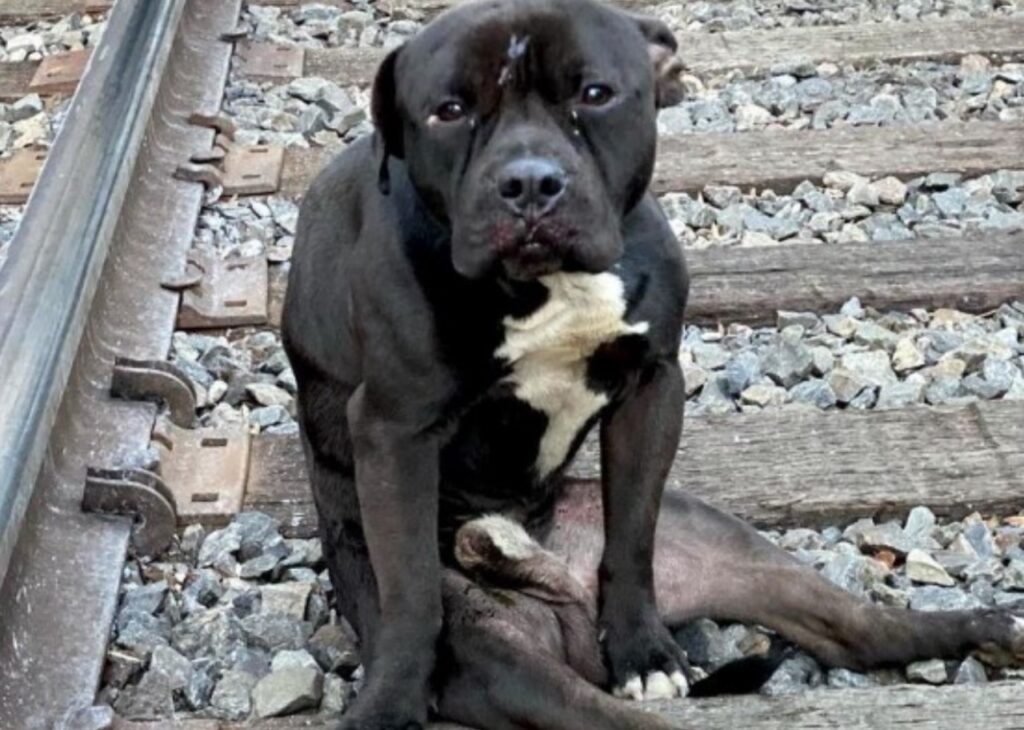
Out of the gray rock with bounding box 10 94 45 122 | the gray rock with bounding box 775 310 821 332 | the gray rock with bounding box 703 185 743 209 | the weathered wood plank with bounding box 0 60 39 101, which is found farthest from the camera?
the weathered wood plank with bounding box 0 60 39 101

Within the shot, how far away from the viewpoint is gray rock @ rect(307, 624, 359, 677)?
10.0 feet

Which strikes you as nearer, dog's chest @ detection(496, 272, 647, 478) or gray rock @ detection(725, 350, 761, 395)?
dog's chest @ detection(496, 272, 647, 478)

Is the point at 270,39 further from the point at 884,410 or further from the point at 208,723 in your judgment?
the point at 208,723

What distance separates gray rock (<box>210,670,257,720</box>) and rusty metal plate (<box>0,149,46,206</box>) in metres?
2.05

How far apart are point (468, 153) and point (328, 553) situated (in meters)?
0.70

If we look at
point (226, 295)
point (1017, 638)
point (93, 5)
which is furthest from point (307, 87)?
point (1017, 638)

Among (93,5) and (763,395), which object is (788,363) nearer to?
(763,395)

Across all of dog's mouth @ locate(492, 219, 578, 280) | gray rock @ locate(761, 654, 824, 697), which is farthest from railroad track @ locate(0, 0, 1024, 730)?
dog's mouth @ locate(492, 219, 578, 280)

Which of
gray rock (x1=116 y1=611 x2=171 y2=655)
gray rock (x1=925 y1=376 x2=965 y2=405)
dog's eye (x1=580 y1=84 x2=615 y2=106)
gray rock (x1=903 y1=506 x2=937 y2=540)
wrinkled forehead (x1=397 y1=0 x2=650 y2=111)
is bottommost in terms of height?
gray rock (x1=925 y1=376 x2=965 y2=405)

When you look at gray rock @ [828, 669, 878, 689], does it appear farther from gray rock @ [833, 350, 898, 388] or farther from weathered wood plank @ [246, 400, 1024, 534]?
gray rock @ [833, 350, 898, 388]

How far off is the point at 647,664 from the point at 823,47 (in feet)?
10.2

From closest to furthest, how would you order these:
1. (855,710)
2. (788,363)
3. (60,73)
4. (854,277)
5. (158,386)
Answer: (855,710) → (158,386) → (788,363) → (854,277) → (60,73)

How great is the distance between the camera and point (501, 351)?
117 inches

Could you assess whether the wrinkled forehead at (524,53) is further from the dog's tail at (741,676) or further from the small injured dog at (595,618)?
the dog's tail at (741,676)
